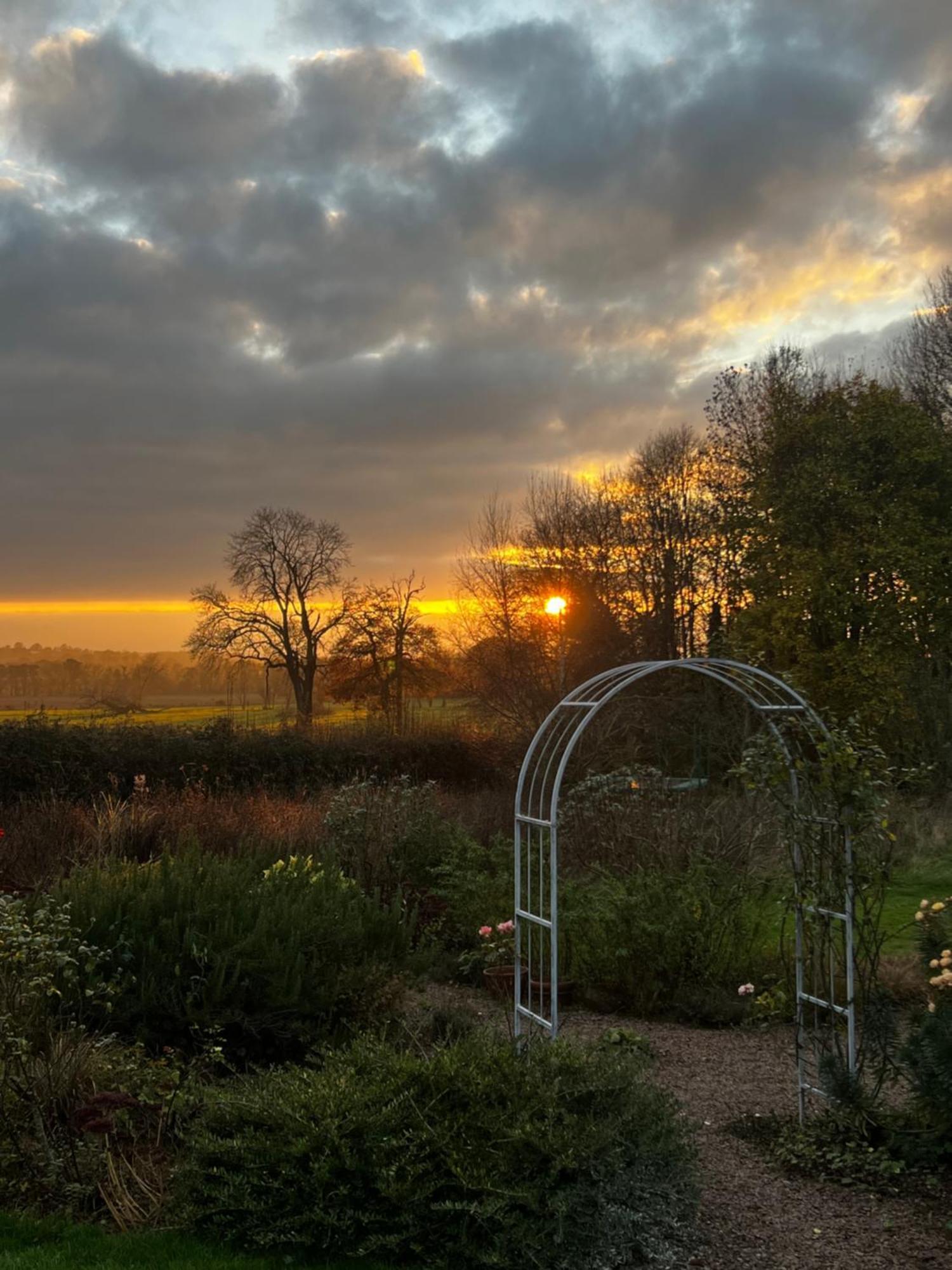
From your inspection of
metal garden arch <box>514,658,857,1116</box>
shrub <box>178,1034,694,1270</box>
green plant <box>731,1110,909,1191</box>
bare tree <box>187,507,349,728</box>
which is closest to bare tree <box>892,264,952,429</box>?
bare tree <box>187,507,349,728</box>

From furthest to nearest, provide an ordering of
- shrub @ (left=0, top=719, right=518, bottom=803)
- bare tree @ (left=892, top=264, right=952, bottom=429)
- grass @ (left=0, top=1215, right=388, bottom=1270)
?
1. bare tree @ (left=892, top=264, right=952, bottom=429)
2. shrub @ (left=0, top=719, right=518, bottom=803)
3. grass @ (left=0, top=1215, right=388, bottom=1270)

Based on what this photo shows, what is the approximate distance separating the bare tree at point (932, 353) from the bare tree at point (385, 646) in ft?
37.6

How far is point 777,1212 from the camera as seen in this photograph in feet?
10.8

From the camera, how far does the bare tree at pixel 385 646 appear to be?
79.3 ft

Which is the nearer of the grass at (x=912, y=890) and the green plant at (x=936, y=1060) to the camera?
the green plant at (x=936, y=1060)

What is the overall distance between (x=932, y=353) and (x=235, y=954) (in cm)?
1929

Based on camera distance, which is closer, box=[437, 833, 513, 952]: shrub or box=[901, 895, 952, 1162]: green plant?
box=[901, 895, 952, 1162]: green plant

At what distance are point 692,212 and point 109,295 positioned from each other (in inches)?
245

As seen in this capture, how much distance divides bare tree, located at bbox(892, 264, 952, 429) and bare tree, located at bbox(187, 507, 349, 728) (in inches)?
572

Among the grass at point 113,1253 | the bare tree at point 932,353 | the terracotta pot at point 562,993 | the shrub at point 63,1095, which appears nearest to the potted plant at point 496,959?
the terracotta pot at point 562,993

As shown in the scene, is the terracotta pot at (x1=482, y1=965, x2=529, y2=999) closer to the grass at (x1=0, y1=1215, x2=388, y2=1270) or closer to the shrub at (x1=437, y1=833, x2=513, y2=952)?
the shrub at (x1=437, y1=833, x2=513, y2=952)

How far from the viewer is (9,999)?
151 inches

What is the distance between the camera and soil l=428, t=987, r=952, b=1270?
297 centimetres

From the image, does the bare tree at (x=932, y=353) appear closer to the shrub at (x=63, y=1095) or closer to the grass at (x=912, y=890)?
the grass at (x=912, y=890)
